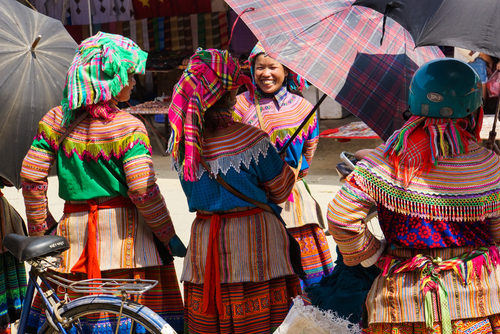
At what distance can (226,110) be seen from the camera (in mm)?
2828

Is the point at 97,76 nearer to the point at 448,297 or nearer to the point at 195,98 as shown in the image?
the point at 195,98

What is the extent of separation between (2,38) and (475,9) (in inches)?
100

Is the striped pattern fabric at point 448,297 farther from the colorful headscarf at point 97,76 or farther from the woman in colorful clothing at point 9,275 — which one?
the woman in colorful clothing at point 9,275

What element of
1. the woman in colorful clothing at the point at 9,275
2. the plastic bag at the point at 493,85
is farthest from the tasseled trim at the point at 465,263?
the plastic bag at the point at 493,85

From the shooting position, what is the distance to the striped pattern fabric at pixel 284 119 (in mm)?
3624

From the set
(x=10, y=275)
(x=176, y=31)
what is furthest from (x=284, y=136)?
(x=176, y=31)

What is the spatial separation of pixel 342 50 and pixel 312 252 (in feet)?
5.17

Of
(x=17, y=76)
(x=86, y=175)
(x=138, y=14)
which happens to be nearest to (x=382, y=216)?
(x=86, y=175)

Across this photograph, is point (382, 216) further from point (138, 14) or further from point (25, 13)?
point (138, 14)

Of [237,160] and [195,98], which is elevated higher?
[195,98]

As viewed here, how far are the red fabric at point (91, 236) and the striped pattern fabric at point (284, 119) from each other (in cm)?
102

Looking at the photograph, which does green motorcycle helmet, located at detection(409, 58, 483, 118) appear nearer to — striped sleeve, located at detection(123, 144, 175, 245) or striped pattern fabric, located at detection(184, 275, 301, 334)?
striped pattern fabric, located at detection(184, 275, 301, 334)

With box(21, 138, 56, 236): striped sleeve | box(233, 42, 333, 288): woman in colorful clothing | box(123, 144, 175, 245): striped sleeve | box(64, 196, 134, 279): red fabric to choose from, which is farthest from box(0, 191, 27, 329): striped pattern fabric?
box(233, 42, 333, 288): woman in colorful clothing

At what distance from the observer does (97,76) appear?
116 inches
